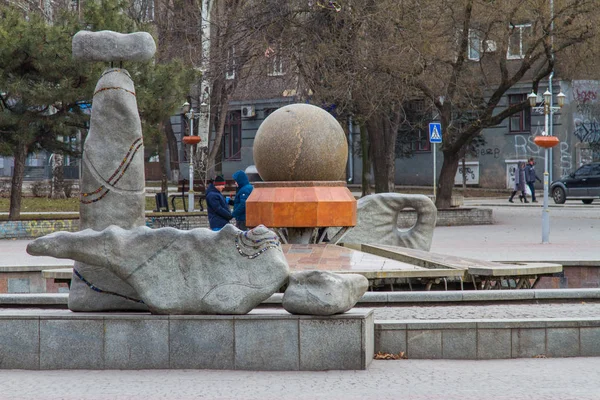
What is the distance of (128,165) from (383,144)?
2187 cm

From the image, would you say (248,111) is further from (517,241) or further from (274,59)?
(517,241)

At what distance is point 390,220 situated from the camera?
55.1 ft

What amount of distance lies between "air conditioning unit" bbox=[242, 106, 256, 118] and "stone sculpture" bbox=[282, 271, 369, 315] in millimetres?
43993

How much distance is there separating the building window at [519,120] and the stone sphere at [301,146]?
105 feet

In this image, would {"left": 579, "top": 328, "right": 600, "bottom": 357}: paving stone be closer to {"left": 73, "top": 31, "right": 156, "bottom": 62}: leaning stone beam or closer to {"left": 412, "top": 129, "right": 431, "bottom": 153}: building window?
{"left": 73, "top": 31, "right": 156, "bottom": 62}: leaning stone beam

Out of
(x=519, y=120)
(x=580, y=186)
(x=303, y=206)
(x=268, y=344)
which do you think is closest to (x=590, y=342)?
(x=268, y=344)

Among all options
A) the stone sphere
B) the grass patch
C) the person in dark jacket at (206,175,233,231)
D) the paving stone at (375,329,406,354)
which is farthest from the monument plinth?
the grass patch

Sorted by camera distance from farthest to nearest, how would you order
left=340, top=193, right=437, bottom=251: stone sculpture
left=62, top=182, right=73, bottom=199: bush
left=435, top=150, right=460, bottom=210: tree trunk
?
left=62, top=182, right=73, bottom=199: bush → left=435, top=150, right=460, bottom=210: tree trunk → left=340, top=193, right=437, bottom=251: stone sculpture

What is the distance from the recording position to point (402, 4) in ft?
88.6

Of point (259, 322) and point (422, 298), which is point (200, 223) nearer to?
point (422, 298)

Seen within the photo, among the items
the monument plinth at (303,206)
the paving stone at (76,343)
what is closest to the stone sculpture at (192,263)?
the paving stone at (76,343)

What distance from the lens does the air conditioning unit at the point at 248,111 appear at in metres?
52.2

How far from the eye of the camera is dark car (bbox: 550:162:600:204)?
40.4m

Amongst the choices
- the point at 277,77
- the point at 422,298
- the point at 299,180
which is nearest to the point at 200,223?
the point at 277,77
